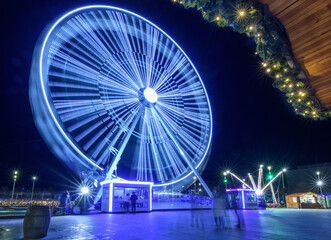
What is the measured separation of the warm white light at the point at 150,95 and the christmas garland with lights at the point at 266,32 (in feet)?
39.5

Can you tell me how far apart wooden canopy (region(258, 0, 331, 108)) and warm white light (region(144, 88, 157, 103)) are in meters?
12.6

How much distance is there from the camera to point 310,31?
359 cm

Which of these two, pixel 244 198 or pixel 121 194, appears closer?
pixel 121 194

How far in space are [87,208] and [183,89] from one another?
36.5 feet

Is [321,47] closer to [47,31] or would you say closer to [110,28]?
[47,31]

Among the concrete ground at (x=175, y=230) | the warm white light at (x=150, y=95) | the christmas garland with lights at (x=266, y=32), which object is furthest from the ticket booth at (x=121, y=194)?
the christmas garland with lights at (x=266, y=32)

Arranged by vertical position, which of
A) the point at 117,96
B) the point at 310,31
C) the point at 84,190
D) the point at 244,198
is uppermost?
the point at 117,96

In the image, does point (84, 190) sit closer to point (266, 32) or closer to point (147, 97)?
point (147, 97)

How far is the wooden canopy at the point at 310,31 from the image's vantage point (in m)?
3.24

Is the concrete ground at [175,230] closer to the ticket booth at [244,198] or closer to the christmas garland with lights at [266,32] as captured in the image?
the christmas garland with lights at [266,32]

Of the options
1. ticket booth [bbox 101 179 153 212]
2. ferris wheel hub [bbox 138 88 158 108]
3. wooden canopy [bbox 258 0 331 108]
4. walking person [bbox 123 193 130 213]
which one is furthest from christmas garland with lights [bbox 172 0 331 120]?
ferris wheel hub [bbox 138 88 158 108]

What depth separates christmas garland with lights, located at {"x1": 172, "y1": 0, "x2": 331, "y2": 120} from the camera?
3410 mm

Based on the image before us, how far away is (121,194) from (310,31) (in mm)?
12861

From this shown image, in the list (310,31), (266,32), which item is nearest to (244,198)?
(310,31)
